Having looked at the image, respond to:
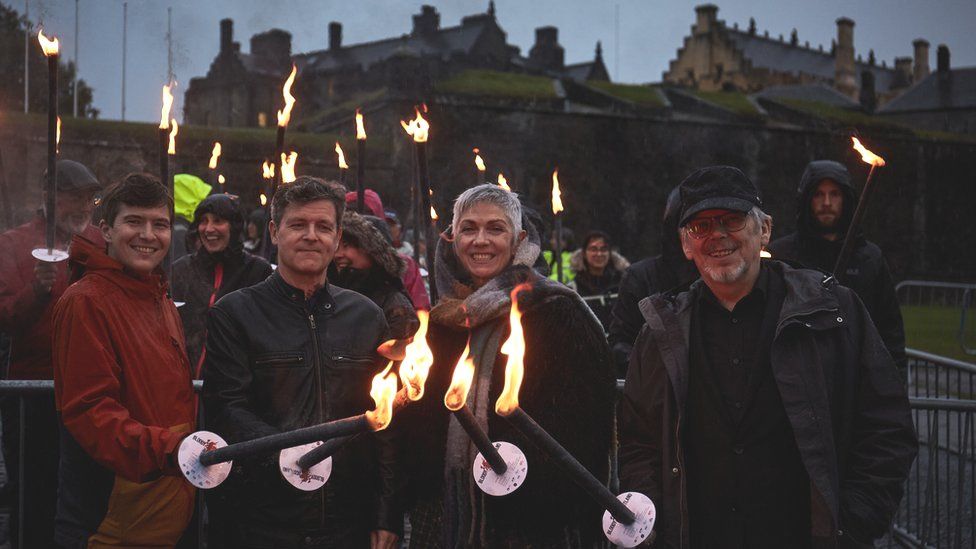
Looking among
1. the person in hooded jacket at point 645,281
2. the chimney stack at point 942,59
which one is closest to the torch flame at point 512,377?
the person in hooded jacket at point 645,281

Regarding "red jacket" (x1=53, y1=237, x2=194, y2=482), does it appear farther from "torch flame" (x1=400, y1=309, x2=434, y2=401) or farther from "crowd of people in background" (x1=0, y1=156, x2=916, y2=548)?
"torch flame" (x1=400, y1=309, x2=434, y2=401)

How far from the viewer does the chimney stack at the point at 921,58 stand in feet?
263

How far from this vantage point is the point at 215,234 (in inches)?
203

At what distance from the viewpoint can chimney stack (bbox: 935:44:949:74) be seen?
5169 cm

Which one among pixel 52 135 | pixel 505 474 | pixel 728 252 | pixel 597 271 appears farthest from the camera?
pixel 597 271

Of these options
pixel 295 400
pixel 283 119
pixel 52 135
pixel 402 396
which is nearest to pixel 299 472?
pixel 402 396

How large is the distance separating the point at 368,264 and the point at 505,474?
2.72m

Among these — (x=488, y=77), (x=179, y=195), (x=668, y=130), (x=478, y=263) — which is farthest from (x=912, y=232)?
(x=478, y=263)

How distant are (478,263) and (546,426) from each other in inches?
24.3

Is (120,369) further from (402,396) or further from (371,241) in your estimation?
(371,241)

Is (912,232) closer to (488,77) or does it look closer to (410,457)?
(488,77)

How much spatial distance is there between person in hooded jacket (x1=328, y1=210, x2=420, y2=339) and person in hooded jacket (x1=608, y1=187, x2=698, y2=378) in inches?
42.5

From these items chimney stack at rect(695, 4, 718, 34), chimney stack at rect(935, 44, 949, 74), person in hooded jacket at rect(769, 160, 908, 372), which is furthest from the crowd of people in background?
chimney stack at rect(695, 4, 718, 34)

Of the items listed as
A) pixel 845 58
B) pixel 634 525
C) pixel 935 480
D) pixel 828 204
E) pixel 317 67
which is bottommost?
pixel 935 480
